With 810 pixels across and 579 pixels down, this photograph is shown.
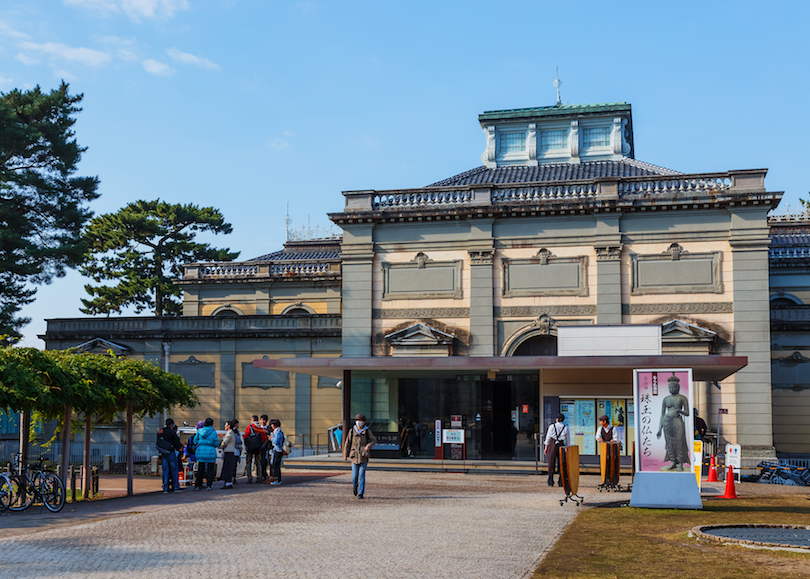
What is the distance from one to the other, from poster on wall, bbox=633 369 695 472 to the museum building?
8.22 meters

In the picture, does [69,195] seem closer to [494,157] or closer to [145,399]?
[494,157]

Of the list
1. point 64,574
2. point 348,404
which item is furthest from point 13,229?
point 64,574

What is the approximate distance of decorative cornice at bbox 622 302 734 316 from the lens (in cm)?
3008

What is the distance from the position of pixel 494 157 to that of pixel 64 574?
3540 cm

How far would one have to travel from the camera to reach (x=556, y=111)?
4162cm

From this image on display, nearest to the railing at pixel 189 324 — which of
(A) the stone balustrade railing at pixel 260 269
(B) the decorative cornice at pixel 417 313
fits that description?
(B) the decorative cornice at pixel 417 313

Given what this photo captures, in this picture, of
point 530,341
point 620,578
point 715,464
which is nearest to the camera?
point 620,578

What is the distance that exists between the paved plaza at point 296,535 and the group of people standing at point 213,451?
0.96m

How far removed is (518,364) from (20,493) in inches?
572

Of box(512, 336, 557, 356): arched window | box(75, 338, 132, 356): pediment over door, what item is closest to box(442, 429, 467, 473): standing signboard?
box(512, 336, 557, 356): arched window

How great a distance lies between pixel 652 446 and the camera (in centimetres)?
1588

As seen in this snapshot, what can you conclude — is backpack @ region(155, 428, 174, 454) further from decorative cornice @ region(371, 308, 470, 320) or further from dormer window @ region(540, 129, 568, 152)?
dormer window @ region(540, 129, 568, 152)

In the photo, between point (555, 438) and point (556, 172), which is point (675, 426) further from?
point (556, 172)

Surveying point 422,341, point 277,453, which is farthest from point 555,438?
point 422,341
